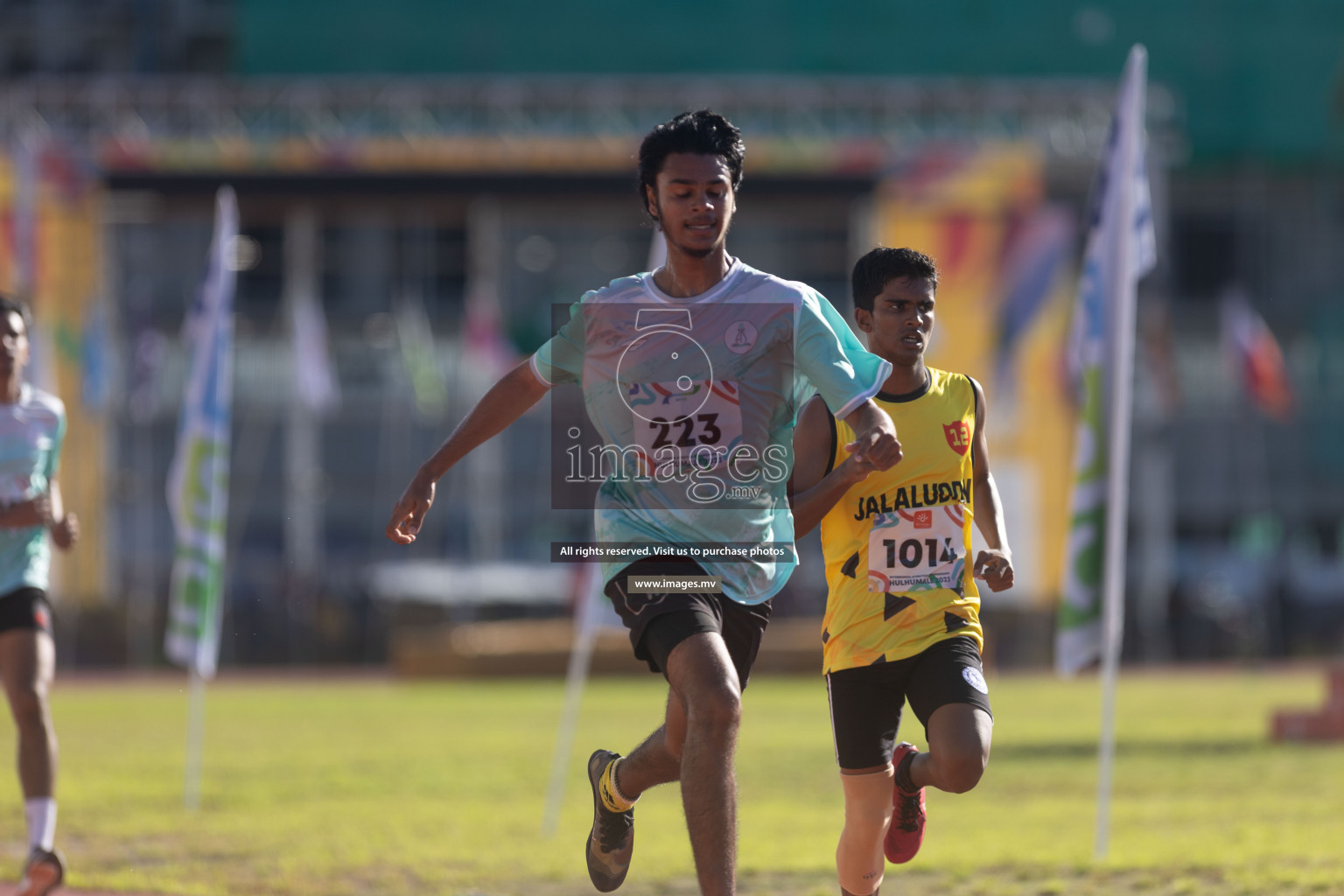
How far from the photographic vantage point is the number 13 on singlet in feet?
19.4

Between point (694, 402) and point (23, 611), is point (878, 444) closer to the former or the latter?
point (694, 402)

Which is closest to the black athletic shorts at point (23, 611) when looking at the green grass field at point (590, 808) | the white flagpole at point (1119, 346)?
the green grass field at point (590, 808)

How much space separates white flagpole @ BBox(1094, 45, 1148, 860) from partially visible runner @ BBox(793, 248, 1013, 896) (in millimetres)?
3804

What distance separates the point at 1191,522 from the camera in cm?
5138

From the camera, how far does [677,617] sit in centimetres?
557

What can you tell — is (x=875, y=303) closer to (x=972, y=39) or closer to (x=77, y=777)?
(x=77, y=777)

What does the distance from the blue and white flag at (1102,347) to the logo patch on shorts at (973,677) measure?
3.97 meters

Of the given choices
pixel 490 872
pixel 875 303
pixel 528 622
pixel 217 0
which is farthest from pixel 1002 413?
pixel 875 303

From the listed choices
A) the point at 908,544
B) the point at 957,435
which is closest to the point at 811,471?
the point at 908,544

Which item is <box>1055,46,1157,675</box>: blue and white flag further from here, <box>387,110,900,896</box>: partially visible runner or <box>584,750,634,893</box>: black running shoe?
<box>387,110,900,896</box>: partially visible runner

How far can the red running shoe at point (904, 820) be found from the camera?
20.2 ft

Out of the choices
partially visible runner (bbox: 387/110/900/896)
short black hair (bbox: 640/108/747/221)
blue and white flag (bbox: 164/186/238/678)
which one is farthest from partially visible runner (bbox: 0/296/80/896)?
blue and white flag (bbox: 164/186/238/678)

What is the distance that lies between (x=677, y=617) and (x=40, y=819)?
3213 millimetres

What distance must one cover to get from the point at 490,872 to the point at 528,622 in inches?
1237
